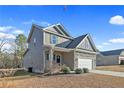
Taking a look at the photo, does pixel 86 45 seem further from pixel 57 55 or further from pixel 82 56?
pixel 57 55

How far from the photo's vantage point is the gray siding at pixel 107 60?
3073 cm

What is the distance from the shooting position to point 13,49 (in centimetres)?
2508

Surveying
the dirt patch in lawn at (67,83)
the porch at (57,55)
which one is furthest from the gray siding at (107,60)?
the dirt patch in lawn at (67,83)

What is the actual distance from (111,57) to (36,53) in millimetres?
18237

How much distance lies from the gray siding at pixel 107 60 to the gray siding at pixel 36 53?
16.9 meters

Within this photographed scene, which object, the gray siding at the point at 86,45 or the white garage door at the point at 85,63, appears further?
the gray siding at the point at 86,45

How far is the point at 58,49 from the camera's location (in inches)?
619

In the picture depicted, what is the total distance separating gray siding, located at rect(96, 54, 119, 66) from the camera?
3073 centimetres

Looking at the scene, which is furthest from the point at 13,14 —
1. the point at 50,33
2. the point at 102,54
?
the point at 102,54

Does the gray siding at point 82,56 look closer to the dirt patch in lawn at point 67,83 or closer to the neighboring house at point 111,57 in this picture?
the dirt patch in lawn at point 67,83

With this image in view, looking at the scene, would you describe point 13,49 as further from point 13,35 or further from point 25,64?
point 25,64

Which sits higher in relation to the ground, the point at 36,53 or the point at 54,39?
the point at 54,39

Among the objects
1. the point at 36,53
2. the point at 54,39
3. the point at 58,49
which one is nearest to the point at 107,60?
the point at 54,39
